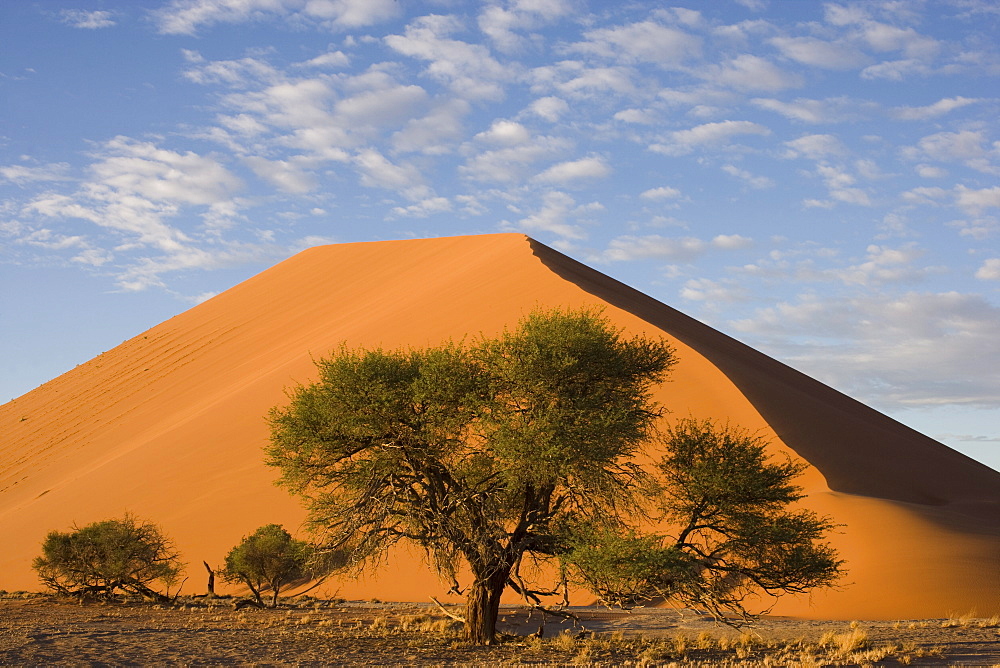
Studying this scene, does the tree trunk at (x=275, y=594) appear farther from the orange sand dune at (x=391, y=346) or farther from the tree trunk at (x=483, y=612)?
the tree trunk at (x=483, y=612)

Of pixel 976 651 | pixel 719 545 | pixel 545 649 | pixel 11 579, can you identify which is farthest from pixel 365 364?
pixel 11 579

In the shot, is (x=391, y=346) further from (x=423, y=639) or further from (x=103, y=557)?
(x=423, y=639)

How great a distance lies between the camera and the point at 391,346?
33.1 m

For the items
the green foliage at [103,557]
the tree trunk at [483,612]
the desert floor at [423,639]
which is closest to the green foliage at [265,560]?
the desert floor at [423,639]

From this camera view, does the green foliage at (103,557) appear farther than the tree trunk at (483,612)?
Yes

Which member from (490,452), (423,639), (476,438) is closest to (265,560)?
(423,639)

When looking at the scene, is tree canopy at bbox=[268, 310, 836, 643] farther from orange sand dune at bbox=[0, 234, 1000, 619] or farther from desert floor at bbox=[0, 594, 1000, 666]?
orange sand dune at bbox=[0, 234, 1000, 619]

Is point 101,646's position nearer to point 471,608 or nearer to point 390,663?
point 390,663

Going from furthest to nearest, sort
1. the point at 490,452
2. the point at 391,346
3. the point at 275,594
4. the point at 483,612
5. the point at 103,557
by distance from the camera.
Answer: the point at 391,346 < the point at 275,594 < the point at 103,557 < the point at 490,452 < the point at 483,612

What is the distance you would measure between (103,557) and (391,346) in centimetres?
1472

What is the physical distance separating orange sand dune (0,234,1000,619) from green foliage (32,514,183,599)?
330 cm

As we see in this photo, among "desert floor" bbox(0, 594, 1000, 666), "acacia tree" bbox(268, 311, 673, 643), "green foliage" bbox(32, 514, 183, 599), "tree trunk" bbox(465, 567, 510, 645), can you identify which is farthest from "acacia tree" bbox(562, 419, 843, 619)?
"green foliage" bbox(32, 514, 183, 599)

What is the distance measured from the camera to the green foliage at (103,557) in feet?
65.4

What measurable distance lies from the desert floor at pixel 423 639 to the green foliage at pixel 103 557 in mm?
713
